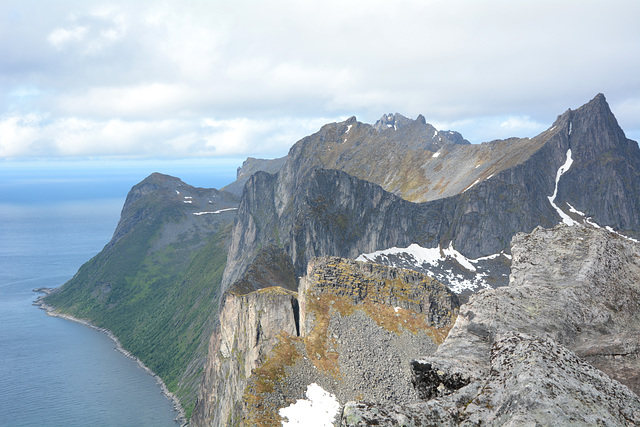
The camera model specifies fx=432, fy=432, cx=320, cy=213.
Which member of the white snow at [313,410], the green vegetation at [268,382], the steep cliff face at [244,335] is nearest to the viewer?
the white snow at [313,410]

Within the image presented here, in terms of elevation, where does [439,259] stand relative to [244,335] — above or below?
below

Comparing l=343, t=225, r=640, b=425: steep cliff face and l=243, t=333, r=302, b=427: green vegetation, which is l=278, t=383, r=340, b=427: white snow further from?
l=343, t=225, r=640, b=425: steep cliff face

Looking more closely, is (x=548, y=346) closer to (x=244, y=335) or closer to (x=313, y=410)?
(x=313, y=410)

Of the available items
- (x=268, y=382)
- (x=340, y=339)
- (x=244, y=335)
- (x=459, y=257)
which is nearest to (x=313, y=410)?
(x=268, y=382)

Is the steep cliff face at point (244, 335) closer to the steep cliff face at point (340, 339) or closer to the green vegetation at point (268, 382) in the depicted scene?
the steep cliff face at point (340, 339)

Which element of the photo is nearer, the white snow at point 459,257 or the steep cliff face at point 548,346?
the steep cliff face at point 548,346

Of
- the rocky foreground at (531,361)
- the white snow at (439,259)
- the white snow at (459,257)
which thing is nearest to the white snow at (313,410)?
the rocky foreground at (531,361)

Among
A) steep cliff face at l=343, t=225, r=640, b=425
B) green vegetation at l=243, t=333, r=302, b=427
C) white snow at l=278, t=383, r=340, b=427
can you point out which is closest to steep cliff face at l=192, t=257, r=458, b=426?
green vegetation at l=243, t=333, r=302, b=427

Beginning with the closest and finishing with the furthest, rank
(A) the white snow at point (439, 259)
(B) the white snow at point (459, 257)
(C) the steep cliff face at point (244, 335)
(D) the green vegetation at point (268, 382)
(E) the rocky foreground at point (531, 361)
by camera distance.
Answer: (E) the rocky foreground at point (531, 361) → (D) the green vegetation at point (268, 382) → (C) the steep cliff face at point (244, 335) → (A) the white snow at point (439, 259) → (B) the white snow at point (459, 257)
